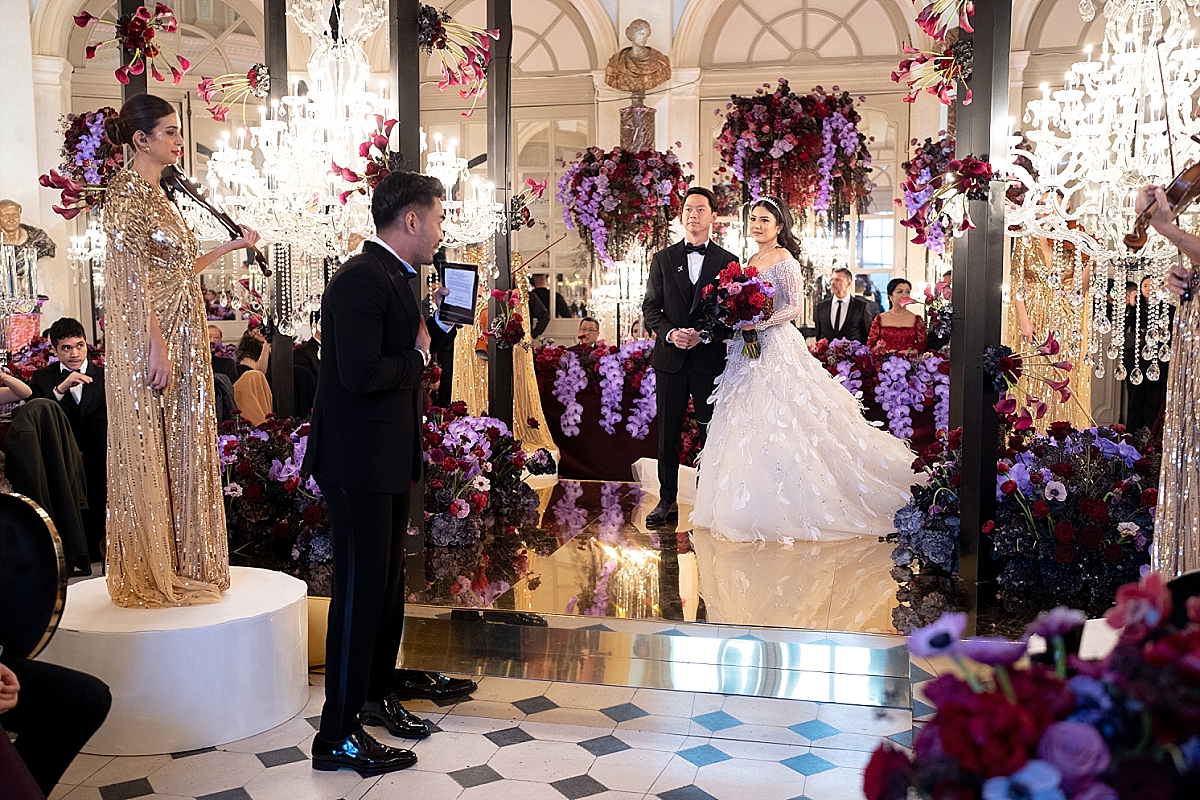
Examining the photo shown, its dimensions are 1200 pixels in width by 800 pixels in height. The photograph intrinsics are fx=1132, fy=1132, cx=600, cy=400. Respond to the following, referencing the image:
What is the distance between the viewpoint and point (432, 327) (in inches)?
143

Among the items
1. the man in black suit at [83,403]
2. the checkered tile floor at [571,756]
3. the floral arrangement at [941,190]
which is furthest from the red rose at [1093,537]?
the man in black suit at [83,403]

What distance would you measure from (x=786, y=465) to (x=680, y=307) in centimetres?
103

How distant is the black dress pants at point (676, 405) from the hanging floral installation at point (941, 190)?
1.71 metres

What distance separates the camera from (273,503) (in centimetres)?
561

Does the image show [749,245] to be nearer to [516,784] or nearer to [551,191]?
[551,191]

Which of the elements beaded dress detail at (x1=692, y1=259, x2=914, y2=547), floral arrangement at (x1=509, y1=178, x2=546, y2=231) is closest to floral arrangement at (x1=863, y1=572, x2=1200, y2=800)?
beaded dress detail at (x1=692, y1=259, x2=914, y2=547)

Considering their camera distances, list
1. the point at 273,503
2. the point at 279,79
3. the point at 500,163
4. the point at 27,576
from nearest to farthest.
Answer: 1. the point at 27,576
2. the point at 273,503
3. the point at 279,79
4. the point at 500,163

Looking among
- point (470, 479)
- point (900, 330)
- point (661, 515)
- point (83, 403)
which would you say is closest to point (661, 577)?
point (661, 515)

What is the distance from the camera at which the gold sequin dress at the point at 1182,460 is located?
3102 mm

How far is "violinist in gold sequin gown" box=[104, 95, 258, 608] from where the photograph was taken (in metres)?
3.90

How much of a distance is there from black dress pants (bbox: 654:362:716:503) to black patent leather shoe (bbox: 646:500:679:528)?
13 centimetres

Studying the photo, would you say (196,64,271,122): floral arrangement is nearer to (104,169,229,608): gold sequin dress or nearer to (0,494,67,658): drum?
(104,169,229,608): gold sequin dress

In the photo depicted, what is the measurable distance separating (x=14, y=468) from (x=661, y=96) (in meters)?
8.67

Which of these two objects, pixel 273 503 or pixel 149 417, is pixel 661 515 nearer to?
pixel 273 503
